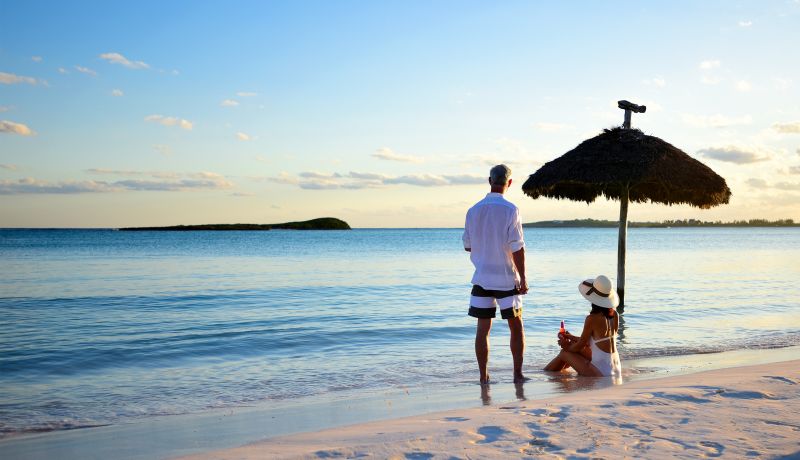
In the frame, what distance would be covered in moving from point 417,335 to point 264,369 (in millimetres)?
2892

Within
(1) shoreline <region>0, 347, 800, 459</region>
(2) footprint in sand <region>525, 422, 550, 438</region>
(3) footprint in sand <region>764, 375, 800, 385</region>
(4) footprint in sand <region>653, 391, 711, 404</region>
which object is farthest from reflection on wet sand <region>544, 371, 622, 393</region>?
(2) footprint in sand <region>525, 422, 550, 438</region>

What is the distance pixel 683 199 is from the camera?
1219 cm

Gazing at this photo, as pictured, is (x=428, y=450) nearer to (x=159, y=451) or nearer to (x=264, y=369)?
(x=159, y=451)

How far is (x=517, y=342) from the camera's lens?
5.86m

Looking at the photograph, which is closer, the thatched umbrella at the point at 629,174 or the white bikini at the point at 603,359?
the white bikini at the point at 603,359

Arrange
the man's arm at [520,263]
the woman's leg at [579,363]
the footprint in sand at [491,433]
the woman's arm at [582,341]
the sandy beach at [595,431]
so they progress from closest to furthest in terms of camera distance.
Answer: the sandy beach at [595,431] → the footprint in sand at [491,433] → the man's arm at [520,263] → the woman's arm at [582,341] → the woman's leg at [579,363]

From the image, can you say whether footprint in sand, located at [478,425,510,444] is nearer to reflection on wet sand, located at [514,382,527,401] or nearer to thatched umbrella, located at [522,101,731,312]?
reflection on wet sand, located at [514,382,527,401]

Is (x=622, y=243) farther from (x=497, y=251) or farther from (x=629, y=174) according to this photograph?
(x=497, y=251)

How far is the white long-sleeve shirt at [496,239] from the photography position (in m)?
5.43

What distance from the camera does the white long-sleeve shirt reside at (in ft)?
17.8

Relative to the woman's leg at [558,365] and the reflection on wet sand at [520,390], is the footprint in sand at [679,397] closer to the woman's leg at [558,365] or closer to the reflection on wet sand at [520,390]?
the reflection on wet sand at [520,390]

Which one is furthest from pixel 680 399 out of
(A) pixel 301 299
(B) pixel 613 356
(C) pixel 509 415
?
(A) pixel 301 299

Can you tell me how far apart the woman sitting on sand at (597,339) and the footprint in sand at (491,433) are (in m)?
2.37

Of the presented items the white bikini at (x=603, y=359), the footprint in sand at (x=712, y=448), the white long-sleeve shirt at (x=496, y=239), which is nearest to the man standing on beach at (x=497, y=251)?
the white long-sleeve shirt at (x=496, y=239)
